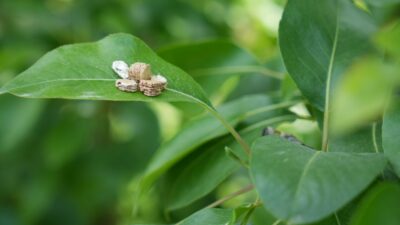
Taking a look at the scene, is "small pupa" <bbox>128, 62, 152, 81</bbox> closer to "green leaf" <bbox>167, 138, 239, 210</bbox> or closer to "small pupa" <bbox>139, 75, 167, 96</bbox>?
"small pupa" <bbox>139, 75, 167, 96</bbox>

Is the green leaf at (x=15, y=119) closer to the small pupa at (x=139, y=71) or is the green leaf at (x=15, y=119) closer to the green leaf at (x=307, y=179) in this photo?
the small pupa at (x=139, y=71)

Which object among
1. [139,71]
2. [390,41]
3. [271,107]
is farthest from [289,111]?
[390,41]

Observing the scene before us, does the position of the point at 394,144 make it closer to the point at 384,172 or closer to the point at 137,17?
the point at 384,172

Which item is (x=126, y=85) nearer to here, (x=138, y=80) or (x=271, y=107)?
(x=138, y=80)

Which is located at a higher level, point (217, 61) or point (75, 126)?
point (217, 61)

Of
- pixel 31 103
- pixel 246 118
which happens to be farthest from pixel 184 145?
pixel 31 103

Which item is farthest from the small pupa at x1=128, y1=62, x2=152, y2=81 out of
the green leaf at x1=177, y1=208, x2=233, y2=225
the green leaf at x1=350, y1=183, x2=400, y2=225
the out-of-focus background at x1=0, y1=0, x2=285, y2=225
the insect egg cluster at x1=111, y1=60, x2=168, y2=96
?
the out-of-focus background at x1=0, y1=0, x2=285, y2=225
